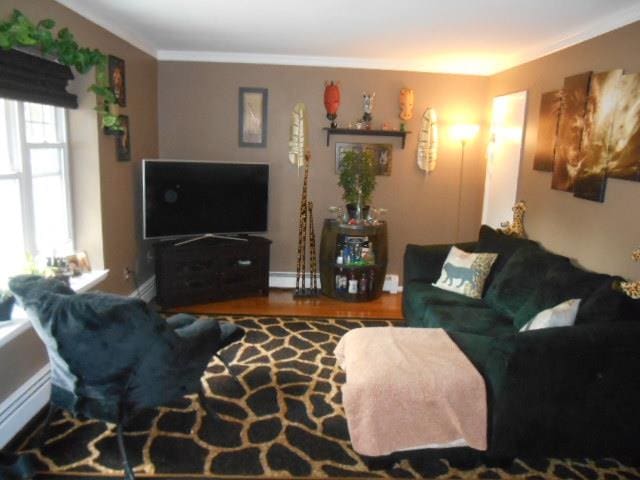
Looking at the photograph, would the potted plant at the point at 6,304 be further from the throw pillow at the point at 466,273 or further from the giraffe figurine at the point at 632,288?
the giraffe figurine at the point at 632,288

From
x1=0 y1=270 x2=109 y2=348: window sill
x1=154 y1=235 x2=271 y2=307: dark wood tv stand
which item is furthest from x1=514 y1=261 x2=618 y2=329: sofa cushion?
x1=0 y1=270 x2=109 y2=348: window sill

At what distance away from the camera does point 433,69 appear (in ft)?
16.2

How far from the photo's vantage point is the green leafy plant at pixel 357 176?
462cm

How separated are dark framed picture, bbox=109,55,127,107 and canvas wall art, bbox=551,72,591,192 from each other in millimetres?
3404

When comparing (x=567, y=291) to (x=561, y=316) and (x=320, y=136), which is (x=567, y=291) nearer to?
(x=561, y=316)

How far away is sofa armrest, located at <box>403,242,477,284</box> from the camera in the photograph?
13.5 feet

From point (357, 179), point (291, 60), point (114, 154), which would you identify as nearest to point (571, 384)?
point (357, 179)

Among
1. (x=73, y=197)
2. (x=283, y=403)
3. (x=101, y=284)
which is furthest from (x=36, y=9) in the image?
(x=283, y=403)

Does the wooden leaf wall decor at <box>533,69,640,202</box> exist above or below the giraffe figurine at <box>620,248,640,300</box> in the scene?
above

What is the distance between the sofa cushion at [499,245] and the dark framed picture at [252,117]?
2.42 m

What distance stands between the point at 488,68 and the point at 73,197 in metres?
4.06

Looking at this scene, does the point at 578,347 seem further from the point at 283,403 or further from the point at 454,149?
the point at 454,149

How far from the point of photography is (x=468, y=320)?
319 cm

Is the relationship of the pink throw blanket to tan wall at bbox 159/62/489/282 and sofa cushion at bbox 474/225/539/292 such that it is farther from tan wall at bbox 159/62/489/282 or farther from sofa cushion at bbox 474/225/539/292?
tan wall at bbox 159/62/489/282
